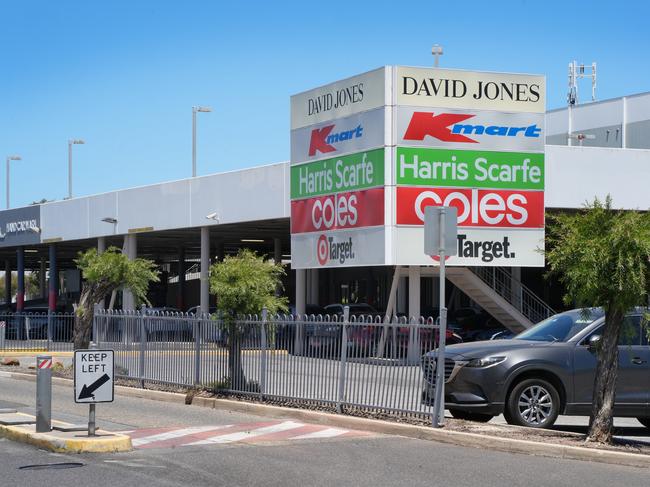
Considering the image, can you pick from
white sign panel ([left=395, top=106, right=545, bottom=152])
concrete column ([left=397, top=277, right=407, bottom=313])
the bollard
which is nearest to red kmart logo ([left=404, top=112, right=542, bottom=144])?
white sign panel ([left=395, top=106, right=545, bottom=152])

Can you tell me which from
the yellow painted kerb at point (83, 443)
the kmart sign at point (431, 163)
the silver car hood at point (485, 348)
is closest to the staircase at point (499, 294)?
the kmart sign at point (431, 163)

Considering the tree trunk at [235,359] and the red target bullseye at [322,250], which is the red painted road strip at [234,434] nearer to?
the tree trunk at [235,359]

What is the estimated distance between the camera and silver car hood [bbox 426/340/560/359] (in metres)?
15.7

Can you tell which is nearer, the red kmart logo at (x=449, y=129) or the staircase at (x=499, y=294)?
the red kmart logo at (x=449, y=129)

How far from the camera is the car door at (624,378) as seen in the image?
1562cm

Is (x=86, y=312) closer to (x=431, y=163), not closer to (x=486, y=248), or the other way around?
(x=431, y=163)

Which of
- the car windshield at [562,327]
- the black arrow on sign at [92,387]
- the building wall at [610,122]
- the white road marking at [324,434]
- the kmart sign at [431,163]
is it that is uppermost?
the building wall at [610,122]

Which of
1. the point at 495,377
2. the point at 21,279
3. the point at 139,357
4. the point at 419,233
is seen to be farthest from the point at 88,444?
the point at 21,279

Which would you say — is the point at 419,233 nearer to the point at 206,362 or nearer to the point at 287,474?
the point at 206,362

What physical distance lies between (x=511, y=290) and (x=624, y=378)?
23125mm

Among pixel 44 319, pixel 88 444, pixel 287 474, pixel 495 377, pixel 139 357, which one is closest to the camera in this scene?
pixel 287 474

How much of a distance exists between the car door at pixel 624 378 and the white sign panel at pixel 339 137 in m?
17.4

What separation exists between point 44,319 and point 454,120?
16.2m

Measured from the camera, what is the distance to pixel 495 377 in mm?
15406
